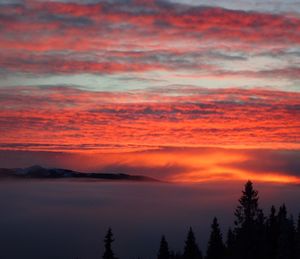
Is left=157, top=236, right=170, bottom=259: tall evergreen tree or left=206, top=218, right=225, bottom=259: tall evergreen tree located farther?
left=157, top=236, right=170, bottom=259: tall evergreen tree

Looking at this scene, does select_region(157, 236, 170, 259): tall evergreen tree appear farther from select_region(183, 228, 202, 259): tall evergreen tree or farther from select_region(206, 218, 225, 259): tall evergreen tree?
select_region(206, 218, 225, 259): tall evergreen tree

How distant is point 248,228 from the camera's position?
74000 mm

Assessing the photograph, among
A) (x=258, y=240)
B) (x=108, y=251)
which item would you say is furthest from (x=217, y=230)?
(x=108, y=251)

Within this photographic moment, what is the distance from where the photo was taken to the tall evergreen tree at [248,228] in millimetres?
73938

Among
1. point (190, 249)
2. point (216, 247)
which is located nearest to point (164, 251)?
point (190, 249)

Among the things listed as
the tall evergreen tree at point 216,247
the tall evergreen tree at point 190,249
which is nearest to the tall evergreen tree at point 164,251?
the tall evergreen tree at point 190,249

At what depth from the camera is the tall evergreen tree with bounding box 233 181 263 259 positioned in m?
73.9

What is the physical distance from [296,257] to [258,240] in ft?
15.1

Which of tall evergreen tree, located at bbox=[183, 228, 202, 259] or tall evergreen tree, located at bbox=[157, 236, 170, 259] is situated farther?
tall evergreen tree, located at bbox=[157, 236, 170, 259]

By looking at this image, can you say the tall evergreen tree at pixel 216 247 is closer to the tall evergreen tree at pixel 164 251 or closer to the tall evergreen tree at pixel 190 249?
the tall evergreen tree at pixel 190 249

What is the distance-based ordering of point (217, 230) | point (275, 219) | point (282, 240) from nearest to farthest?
1. point (282, 240)
2. point (217, 230)
3. point (275, 219)

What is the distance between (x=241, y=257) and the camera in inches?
2906

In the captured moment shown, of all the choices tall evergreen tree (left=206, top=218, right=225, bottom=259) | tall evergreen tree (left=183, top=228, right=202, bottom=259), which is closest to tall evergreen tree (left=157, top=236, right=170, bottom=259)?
tall evergreen tree (left=183, top=228, right=202, bottom=259)

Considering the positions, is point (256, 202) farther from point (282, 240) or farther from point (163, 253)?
point (163, 253)
